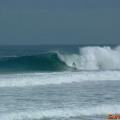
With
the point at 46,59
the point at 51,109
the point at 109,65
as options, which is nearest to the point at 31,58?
the point at 46,59

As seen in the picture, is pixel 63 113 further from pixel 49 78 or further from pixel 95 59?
pixel 95 59

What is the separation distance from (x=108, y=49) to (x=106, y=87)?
15013mm

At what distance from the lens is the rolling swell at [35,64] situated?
94.3 ft

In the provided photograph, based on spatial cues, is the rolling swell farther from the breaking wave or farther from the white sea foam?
the white sea foam

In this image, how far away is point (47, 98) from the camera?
50.2 feet

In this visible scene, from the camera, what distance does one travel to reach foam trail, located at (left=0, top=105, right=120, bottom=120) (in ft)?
40.9

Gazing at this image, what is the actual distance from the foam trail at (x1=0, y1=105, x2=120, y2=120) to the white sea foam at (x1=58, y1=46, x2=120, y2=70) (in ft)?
55.2

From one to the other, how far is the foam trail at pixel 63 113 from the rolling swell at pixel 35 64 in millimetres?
14275

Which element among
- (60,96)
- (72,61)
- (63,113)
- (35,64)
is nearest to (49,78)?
(60,96)

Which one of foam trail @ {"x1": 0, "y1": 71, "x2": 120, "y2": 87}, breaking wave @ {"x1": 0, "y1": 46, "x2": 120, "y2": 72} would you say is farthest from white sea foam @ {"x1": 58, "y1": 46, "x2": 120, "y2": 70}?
foam trail @ {"x1": 0, "y1": 71, "x2": 120, "y2": 87}

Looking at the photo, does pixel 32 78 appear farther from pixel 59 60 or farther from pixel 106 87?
pixel 59 60

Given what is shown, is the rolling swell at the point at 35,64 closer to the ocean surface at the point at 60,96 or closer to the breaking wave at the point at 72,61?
the breaking wave at the point at 72,61

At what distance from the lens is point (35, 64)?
30.2 m

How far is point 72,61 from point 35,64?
2.83m
